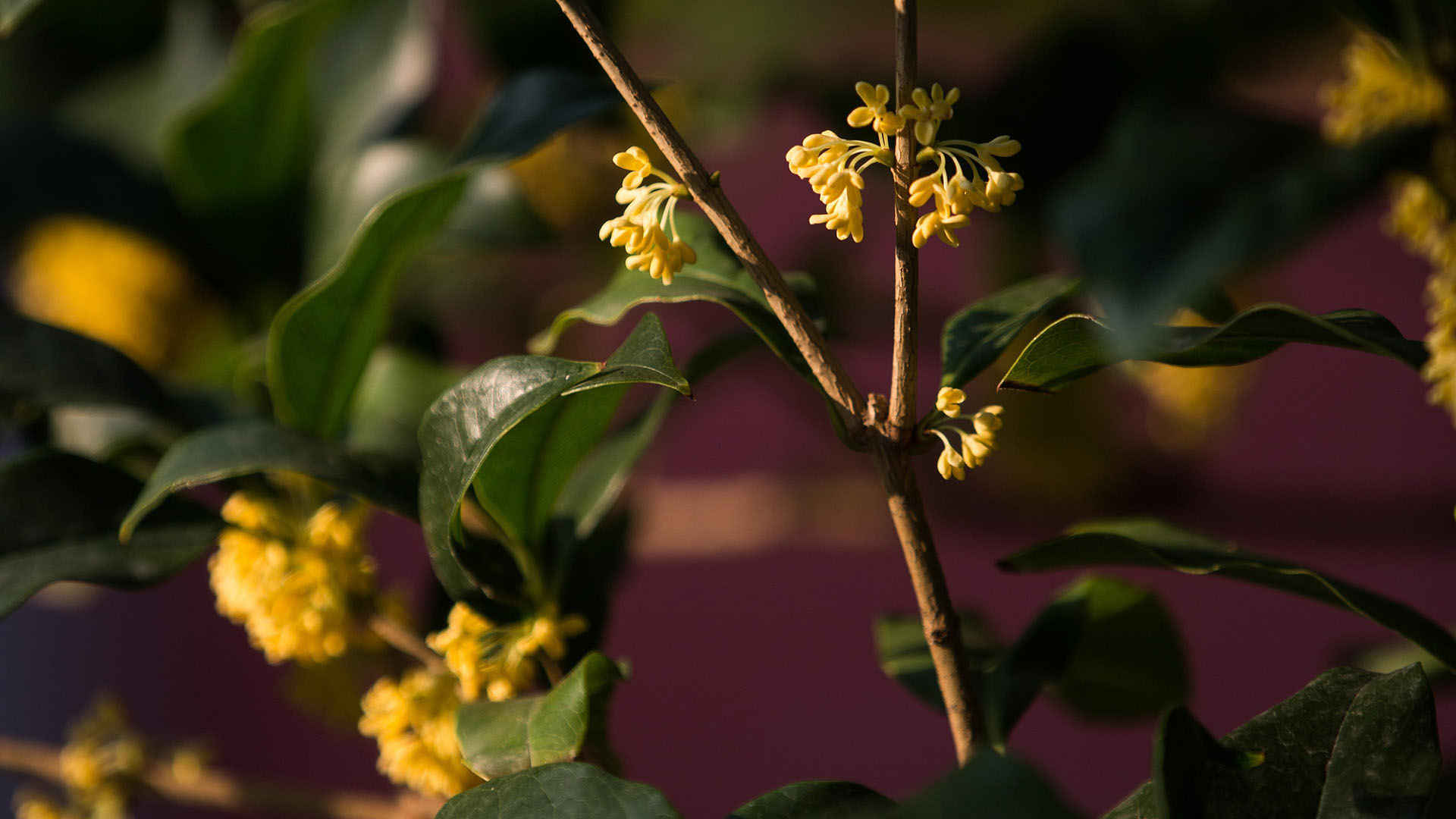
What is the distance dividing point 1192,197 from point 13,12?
14.2 inches

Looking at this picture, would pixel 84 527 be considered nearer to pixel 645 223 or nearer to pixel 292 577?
pixel 292 577

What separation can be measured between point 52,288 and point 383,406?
1.58ft

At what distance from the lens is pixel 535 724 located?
0.29 metres

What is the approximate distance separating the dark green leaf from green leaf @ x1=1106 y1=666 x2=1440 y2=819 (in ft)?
0.83

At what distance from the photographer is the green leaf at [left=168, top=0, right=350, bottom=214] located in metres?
0.45

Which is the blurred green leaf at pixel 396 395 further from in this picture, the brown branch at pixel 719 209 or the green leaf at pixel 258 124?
the brown branch at pixel 719 209

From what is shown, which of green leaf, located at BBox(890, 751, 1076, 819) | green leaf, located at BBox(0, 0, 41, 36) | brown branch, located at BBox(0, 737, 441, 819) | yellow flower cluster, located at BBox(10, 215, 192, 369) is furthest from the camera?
yellow flower cluster, located at BBox(10, 215, 192, 369)

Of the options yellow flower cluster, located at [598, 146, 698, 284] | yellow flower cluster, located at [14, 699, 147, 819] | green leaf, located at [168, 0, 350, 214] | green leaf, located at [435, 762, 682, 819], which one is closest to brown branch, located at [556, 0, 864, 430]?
yellow flower cluster, located at [598, 146, 698, 284]

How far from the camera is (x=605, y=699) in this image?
33 cm

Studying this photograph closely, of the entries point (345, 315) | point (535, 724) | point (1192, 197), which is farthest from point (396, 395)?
point (1192, 197)

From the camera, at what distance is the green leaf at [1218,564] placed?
29 centimetres

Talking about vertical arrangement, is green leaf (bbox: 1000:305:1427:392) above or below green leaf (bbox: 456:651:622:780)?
above

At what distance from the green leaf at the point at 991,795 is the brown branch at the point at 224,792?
0.92 feet

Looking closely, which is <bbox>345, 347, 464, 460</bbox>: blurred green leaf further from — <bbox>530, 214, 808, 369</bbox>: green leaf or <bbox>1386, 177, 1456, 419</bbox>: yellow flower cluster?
<bbox>1386, 177, 1456, 419</bbox>: yellow flower cluster
